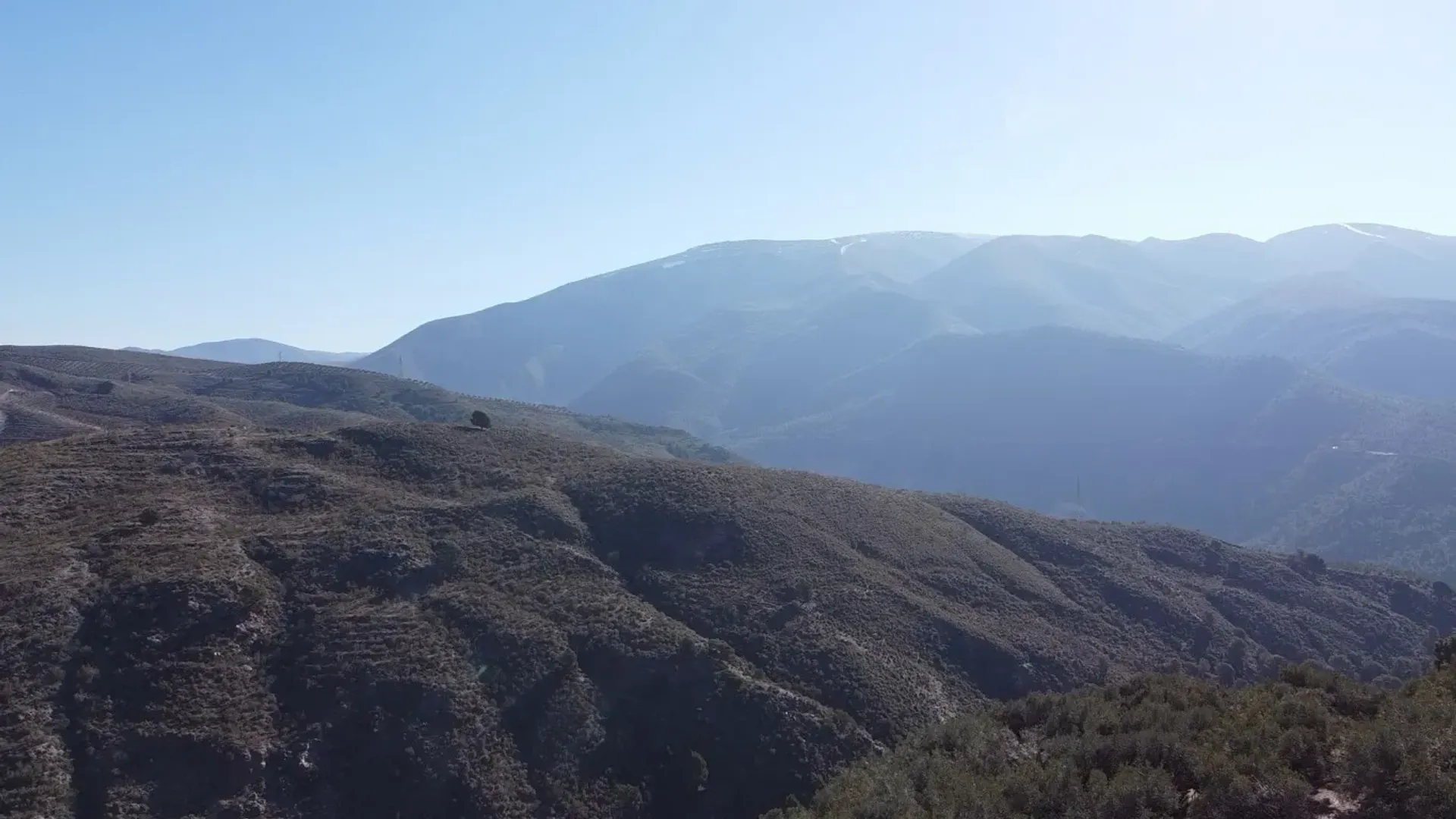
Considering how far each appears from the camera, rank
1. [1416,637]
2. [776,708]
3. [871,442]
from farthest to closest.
Result: [871,442]
[1416,637]
[776,708]

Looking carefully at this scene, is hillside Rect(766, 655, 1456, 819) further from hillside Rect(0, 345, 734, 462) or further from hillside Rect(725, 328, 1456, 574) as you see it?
hillside Rect(725, 328, 1456, 574)

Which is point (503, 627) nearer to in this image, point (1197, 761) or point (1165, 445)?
point (1197, 761)

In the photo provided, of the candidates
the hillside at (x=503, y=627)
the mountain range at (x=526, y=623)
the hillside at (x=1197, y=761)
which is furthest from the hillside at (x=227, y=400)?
the hillside at (x=1197, y=761)

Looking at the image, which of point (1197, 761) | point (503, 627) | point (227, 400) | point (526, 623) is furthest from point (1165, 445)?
point (1197, 761)

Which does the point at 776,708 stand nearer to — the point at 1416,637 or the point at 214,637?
the point at 214,637

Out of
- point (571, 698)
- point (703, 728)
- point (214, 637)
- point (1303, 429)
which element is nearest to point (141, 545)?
point (214, 637)

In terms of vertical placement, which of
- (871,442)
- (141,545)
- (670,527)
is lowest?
(871,442)
